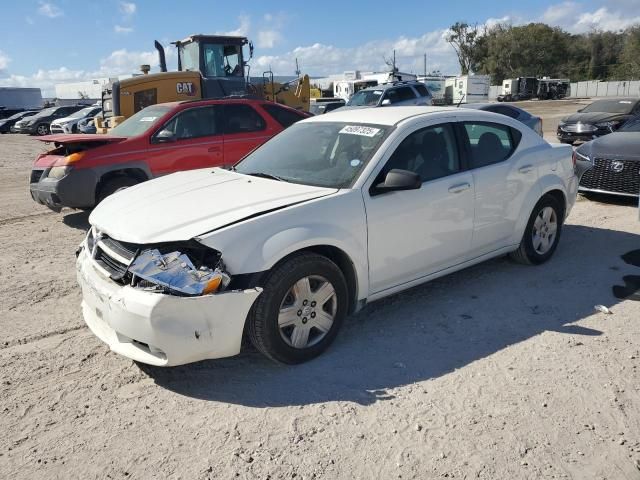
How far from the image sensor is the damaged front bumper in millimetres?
3076

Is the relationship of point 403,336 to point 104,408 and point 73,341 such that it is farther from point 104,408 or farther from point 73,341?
point 73,341

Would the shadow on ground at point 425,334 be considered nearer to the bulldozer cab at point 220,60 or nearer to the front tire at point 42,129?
the bulldozer cab at point 220,60

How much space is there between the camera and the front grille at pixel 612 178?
7.61 metres

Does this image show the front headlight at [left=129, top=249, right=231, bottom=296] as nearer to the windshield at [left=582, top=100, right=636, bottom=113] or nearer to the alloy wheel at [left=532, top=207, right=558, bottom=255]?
the alloy wheel at [left=532, top=207, right=558, bottom=255]

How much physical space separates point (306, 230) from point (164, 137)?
510 cm

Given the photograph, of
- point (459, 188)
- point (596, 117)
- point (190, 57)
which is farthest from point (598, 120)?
point (459, 188)

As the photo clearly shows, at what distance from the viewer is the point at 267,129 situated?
8.73 meters

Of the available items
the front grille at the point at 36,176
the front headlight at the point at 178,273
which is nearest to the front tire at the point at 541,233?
the front headlight at the point at 178,273

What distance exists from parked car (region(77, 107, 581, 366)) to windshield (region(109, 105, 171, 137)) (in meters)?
3.67

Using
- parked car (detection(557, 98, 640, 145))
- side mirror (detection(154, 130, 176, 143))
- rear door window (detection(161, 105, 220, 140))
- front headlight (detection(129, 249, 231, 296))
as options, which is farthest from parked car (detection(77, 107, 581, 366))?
parked car (detection(557, 98, 640, 145))

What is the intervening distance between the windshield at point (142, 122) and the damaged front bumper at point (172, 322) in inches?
201

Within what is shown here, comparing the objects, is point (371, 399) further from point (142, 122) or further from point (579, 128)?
point (579, 128)

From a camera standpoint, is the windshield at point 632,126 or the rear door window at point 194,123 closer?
the rear door window at point 194,123

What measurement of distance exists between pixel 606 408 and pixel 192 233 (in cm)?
256
